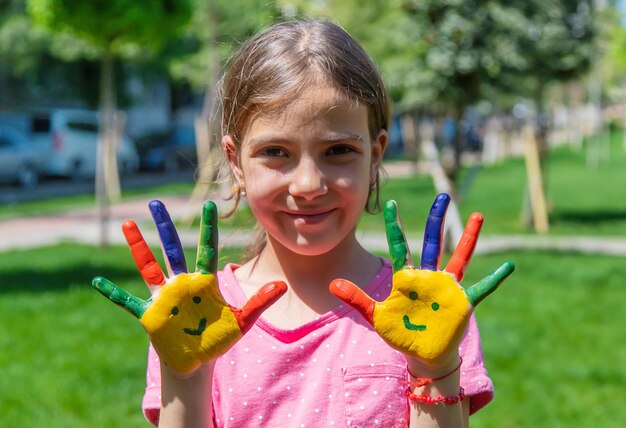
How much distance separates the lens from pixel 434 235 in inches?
60.5

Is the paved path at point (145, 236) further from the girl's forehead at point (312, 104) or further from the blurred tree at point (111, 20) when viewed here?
the girl's forehead at point (312, 104)

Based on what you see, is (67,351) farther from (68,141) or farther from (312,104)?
(68,141)

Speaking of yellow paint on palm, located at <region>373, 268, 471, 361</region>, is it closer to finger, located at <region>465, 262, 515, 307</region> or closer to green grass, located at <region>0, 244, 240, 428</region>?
finger, located at <region>465, 262, 515, 307</region>

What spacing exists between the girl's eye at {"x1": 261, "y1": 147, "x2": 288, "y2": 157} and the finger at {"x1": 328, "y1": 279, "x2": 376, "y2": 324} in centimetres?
27

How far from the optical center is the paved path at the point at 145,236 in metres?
9.35

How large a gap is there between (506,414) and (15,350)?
111 inches

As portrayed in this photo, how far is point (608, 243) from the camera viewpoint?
9.80 metres

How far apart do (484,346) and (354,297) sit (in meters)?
3.99

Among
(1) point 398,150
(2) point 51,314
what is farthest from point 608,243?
(1) point 398,150

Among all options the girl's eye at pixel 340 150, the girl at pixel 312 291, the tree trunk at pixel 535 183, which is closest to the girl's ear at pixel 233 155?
the girl at pixel 312 291

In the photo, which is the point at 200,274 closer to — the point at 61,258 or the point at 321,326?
the point at 321,326

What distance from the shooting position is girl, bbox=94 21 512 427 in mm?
1521

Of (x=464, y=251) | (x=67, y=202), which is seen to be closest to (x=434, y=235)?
(x=464, y=251)

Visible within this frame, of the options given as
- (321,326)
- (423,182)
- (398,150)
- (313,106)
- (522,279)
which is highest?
(313,106)
